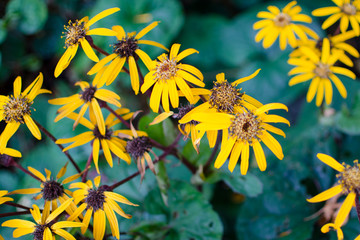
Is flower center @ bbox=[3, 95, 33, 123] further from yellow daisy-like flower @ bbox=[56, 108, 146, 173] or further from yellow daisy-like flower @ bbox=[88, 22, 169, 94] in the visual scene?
yellow daisy-like flower @ bbox=[88, 22, 169, 94]

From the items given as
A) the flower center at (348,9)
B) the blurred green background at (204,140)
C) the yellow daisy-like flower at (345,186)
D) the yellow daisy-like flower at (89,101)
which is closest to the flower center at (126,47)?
the yellow daisy-like flower at (89,101)

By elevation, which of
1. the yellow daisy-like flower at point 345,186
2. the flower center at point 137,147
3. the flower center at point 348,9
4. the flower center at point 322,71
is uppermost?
the flower center at point 348,9

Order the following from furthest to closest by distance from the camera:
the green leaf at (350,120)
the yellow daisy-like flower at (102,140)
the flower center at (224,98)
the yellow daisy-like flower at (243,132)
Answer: the green leaf at (350,120), the yellow daisy-like flower at (102,140), the flower center at (224,98), the yellow daisy-like flower at (243,132)

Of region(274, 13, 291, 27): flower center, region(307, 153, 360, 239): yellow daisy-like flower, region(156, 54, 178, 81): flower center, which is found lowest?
region(307, 153, 360, 239): yellow daisy-like flower

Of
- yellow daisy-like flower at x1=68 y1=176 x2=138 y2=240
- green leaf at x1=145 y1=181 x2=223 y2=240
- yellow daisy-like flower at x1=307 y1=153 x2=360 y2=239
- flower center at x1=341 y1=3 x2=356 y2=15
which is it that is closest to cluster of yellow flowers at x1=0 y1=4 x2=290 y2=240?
Answer: yellow daisy-like flower at x1=68 y1=176 x2=138 y2=240

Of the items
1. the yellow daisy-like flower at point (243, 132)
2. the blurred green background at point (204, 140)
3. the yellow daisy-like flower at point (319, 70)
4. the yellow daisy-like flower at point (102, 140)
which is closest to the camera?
the yellow daisy-like flower at point (243, 132)

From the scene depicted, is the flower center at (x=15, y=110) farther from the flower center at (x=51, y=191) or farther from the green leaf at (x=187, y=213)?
the green leaf at (x=187, y=213)

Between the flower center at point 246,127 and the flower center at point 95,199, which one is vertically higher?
the flower center at point 246,127
